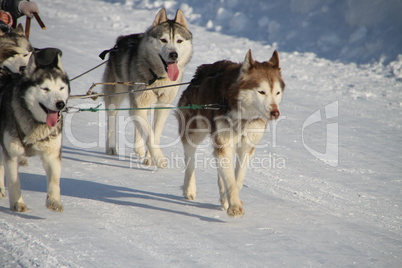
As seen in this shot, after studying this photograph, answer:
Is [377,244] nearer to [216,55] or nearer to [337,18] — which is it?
[216,55]

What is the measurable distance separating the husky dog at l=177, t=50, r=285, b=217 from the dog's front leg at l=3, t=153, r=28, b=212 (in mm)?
1371

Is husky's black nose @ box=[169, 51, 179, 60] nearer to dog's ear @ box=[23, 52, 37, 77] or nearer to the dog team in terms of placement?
the dog team

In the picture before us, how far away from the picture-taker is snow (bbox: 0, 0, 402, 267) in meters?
3.02

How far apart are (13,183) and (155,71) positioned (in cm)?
219

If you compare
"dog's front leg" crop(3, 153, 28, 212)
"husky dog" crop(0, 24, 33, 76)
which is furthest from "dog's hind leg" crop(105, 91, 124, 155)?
"dog's front leg" crop(3, 153, 28, 212)

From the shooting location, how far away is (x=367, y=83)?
879cm

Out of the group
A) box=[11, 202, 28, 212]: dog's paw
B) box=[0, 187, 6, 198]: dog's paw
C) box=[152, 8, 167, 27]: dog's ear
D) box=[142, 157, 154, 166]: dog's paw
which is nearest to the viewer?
box=[11, 202, 28, 212]: dog's paw

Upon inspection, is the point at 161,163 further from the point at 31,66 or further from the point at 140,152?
the point at 31,66

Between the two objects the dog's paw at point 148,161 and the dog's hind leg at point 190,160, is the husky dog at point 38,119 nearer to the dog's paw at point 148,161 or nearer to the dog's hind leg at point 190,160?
the dog's hind leg at point 190,160

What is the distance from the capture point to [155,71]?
512 cm

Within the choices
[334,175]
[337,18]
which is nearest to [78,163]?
[334,175]

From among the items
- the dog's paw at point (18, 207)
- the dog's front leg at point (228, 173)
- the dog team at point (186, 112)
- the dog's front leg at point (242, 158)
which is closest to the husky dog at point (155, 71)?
the dog team at point (186, 112)

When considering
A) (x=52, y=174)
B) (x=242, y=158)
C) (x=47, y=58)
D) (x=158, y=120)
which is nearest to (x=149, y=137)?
(x=158, y=120)

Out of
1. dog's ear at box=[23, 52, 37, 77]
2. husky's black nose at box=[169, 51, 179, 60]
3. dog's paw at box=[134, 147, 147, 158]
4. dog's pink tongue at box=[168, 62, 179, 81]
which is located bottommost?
dog's paw at box=[134, 147, 147, 158]
